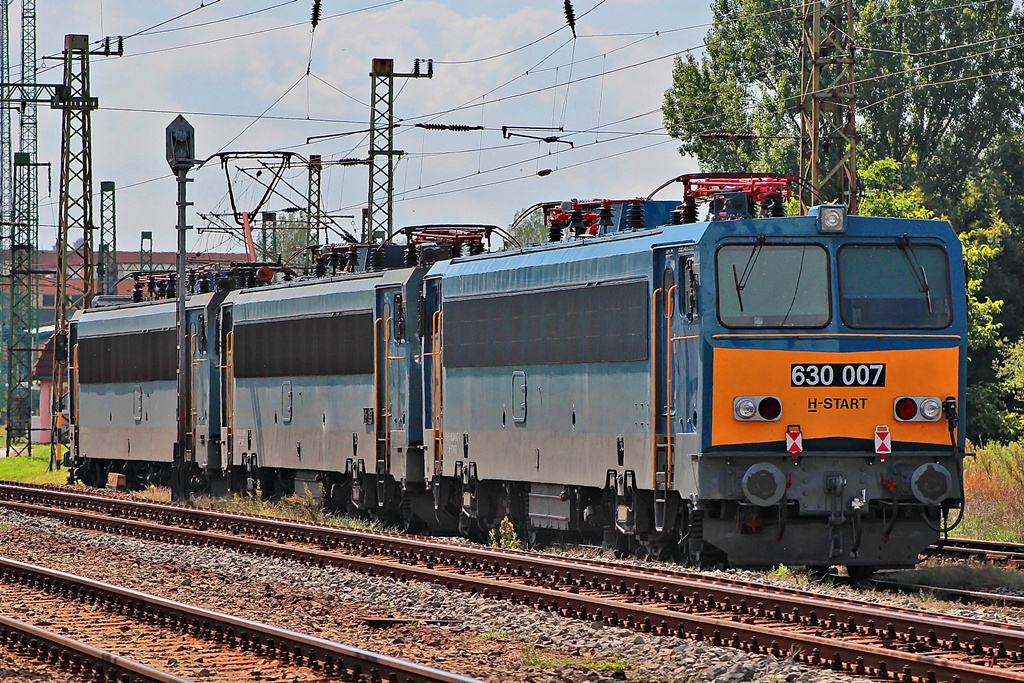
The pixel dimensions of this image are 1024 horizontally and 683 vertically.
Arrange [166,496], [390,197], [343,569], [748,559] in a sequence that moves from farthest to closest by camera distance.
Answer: [390,197] < [166,496] < [343,569] < [748,559]

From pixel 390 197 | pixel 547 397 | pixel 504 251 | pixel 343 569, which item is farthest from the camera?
pixel 390 197

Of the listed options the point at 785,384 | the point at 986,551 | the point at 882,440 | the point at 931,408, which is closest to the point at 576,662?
the point at 785,384

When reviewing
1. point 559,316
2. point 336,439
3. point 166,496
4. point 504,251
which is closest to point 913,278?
point 559,316

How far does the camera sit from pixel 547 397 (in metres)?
18.5

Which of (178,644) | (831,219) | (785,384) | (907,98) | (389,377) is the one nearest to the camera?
(178,644)

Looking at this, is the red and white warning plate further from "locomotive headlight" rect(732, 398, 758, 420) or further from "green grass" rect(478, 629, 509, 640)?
"green grass" rect(478, 629, 509, 640)

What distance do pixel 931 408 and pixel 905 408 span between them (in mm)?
271

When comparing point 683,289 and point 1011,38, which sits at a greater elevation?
point 1011,38

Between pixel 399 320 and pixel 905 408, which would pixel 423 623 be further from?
pixel 399 320

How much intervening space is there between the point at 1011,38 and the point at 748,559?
167 feet

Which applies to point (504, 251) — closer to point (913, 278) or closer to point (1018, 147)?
point (913, 278)

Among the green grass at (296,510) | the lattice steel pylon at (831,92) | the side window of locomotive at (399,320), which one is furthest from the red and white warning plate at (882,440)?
the lattice steel pylon at (831,92)

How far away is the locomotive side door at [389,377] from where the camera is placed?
72.3 ft

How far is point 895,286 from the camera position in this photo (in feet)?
52.2
